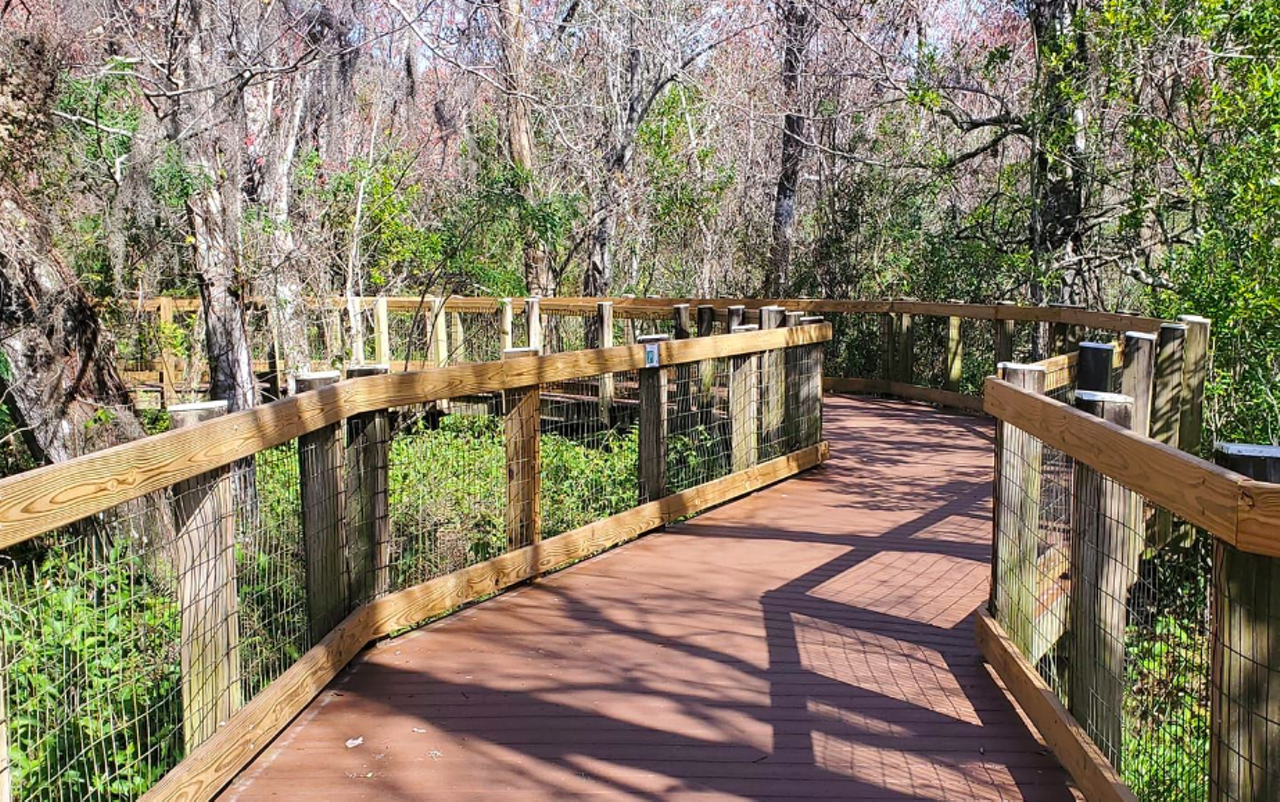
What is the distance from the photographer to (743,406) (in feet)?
28.2

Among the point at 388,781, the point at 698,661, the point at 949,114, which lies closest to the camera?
the point at 388,781

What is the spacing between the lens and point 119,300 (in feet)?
29.6

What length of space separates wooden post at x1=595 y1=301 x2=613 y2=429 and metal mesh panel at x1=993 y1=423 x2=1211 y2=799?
3912 millimetres

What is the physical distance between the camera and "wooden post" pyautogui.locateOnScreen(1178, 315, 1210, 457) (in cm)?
700

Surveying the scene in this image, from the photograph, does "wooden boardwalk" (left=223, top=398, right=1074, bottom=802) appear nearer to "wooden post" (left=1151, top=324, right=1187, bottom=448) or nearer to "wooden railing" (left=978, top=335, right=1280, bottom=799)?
"wooden railing" (left=978, top=335, right=1280, bottom=799)

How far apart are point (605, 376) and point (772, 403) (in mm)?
1721

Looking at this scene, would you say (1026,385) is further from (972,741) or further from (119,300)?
(119,300)

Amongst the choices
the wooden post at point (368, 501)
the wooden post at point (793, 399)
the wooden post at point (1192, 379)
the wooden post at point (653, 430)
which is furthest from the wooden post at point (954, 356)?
the wooden post at point (368, 501)

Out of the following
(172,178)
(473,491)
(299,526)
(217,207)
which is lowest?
(473,491)

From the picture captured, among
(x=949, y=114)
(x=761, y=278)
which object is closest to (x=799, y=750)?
(x=949, y=114)

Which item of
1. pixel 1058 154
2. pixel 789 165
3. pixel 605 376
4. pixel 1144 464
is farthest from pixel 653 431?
pixel 789 165

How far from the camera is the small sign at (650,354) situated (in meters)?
7.18

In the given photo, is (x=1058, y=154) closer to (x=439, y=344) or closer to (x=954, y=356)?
(x=954, y=356)

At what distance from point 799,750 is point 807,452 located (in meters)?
5.64
